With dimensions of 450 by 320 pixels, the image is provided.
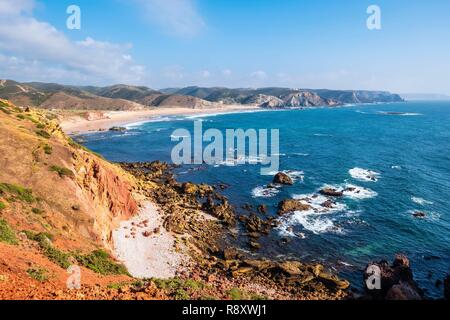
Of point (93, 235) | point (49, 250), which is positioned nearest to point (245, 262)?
point (93, 235)

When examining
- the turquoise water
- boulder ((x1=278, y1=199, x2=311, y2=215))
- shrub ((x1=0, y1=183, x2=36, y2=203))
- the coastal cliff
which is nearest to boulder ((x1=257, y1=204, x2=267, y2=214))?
the turquoise water

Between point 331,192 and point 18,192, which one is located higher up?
point 18,192

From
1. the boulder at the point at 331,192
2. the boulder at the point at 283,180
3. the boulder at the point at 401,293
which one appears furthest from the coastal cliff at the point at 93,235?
the boulder at the point at 331,192

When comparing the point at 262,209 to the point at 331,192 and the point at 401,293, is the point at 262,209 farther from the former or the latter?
the point at 401,293

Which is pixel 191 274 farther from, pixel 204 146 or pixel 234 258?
pixel 204 146

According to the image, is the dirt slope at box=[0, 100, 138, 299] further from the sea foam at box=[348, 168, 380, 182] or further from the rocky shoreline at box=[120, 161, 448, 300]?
the sea foam at box=[348, 168, 380, 182]
